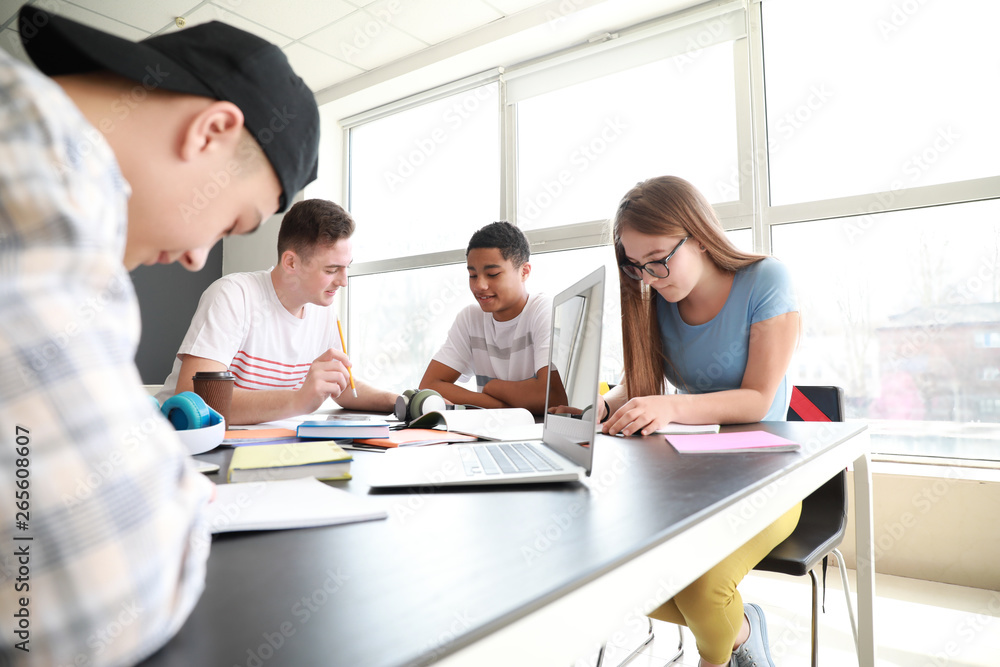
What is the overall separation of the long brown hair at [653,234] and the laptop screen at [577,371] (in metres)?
0.56

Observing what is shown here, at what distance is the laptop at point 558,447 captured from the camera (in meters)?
0.71

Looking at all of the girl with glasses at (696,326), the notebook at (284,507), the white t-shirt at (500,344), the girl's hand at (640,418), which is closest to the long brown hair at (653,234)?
the girl with glasses at (696,326)

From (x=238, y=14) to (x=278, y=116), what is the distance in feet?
11.5

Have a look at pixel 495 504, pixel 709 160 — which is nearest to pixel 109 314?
pixel 495 504

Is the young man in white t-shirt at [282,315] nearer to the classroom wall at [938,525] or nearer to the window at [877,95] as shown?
the classroom wall at [938,525]

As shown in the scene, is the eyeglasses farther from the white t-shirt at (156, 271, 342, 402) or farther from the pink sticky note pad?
the white t-shirt at (156, 271, 342, 402)

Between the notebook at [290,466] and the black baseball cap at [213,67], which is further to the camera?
the notebook at [290,466]

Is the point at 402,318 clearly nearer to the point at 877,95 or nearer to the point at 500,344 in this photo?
the point at 500,344

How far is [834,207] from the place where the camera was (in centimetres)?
262

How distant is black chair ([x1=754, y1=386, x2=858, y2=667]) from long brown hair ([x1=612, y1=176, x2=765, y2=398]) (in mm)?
436

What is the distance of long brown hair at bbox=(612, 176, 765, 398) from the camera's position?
1.50 m

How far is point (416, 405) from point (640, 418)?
1.80 feet

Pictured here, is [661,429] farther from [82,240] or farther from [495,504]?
[82,240]

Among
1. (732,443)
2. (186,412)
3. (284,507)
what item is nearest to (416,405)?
(186,412)
